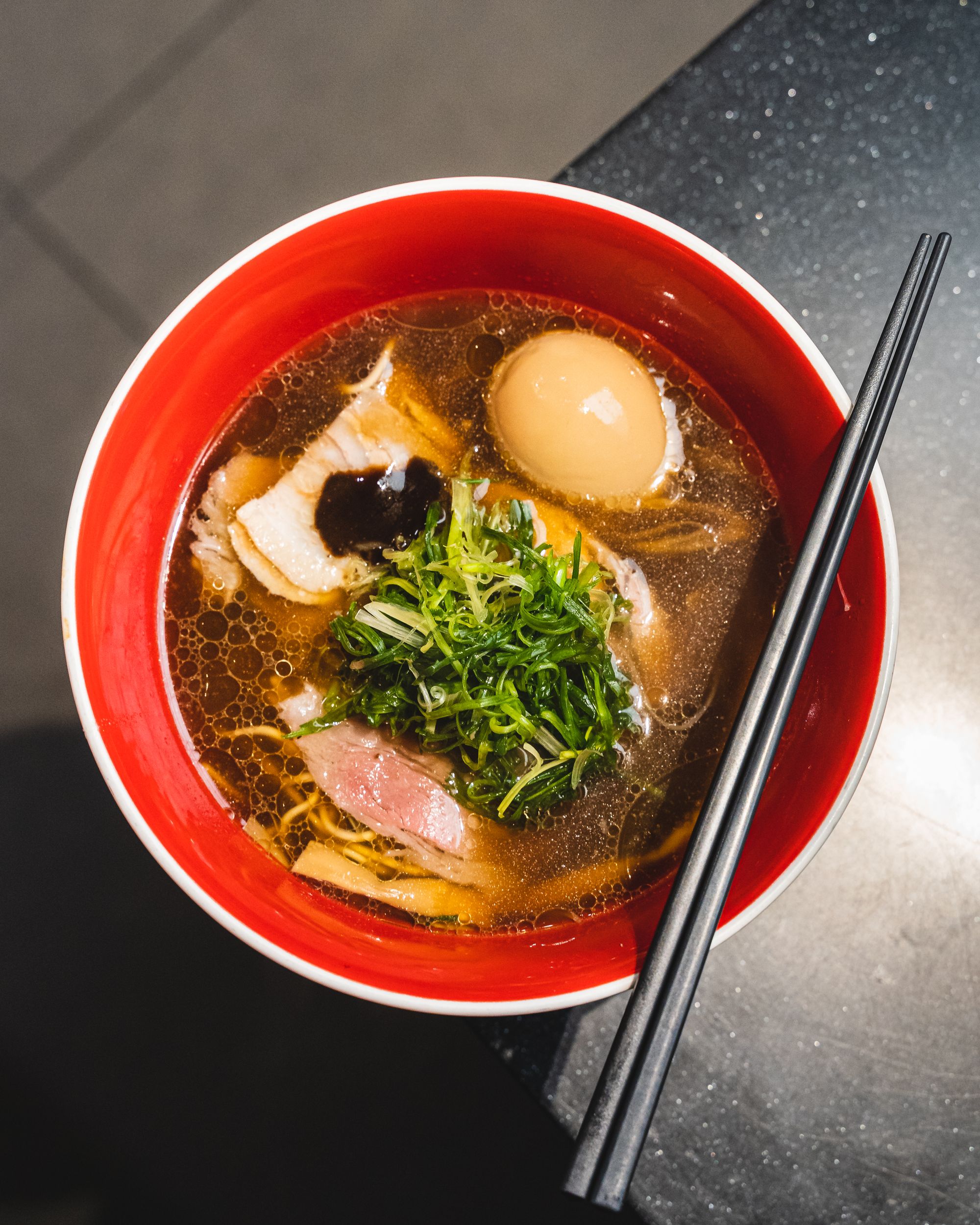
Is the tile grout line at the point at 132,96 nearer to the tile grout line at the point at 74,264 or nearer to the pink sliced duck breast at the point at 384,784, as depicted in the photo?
the tile grout line at the point at 74,264

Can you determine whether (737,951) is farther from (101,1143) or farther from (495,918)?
(101,1143)

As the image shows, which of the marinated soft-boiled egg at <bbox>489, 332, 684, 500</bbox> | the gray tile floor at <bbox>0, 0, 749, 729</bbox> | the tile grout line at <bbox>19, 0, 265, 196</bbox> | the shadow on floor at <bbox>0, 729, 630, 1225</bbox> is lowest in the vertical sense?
the shadow on floor at <bbox>0, 729, 630, 1225</bbox>

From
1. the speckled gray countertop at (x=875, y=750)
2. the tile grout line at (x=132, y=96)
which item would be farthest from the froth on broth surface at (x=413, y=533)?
the tile grout line at (x=132, y=96)

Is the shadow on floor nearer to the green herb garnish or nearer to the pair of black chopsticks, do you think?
the green herb garnish

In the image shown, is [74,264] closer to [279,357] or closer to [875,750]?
[279,357]

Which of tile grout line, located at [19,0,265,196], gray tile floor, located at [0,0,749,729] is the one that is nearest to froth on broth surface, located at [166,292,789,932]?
gray tile floor, located at [0,0,749,729]

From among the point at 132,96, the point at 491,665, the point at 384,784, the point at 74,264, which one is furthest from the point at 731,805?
the point at 132,96
